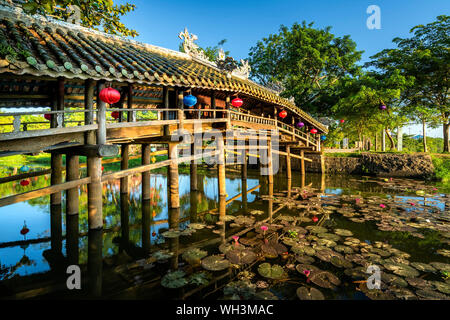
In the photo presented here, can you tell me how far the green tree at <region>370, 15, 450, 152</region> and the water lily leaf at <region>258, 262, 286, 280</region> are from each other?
757 inches

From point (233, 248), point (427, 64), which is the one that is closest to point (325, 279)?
point (233, 248)

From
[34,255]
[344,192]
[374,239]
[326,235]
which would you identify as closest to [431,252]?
[374,239]

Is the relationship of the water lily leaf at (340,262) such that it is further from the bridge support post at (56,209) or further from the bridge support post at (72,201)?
the bridge support post at (56,209)

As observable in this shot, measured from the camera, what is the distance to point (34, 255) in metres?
4.34

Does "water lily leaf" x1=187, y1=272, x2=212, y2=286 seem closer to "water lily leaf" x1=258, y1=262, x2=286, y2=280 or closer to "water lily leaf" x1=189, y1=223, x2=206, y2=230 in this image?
"water lily leaf" x1=258, y1=262, x2=286, y2=280

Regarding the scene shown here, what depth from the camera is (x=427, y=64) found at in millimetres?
16844

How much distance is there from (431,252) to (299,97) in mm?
21130

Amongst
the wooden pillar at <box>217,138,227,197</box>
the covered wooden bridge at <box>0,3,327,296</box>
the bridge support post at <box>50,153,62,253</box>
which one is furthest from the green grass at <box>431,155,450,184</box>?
the bridge support post at <box>50,153,62,253</box>

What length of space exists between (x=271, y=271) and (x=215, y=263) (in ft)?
3.16

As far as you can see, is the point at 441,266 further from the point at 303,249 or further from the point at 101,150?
the point at 101,150

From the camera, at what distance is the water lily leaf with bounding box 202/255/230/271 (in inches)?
137

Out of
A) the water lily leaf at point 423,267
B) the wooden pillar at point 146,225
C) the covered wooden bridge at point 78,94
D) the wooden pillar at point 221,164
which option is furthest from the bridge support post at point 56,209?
the water lily leaf at point 423,267
